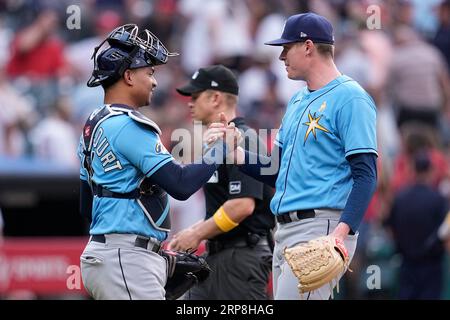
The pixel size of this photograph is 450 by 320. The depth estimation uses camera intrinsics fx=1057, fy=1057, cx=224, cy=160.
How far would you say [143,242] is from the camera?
601cm

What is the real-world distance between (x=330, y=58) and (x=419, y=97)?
26.0 ft

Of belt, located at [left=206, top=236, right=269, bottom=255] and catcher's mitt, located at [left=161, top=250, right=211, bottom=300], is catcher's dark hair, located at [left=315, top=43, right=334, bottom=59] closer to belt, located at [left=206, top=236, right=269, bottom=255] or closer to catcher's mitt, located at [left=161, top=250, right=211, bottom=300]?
catcher's mitt, located at [left=161, top=250, right=211, bottom=300]

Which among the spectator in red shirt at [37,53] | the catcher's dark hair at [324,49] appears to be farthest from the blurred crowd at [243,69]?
the catcher's dark hair at [324,49]

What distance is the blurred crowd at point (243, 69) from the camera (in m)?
13.0

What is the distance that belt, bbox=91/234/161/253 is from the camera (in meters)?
5.99

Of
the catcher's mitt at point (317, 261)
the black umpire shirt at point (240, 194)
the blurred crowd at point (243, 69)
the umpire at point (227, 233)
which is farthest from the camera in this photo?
the blurred crowd at point (243, 69)

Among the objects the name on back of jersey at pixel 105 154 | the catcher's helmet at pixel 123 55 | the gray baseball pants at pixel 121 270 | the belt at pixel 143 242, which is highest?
the catcher's helmet at pixel 123 55

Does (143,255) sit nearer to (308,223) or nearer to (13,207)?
(308,223)

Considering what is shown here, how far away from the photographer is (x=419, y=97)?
14148 millimetres

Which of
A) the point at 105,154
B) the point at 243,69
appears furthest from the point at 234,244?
the point at 243,69

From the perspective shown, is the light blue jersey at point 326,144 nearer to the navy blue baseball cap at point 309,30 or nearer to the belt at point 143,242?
the navy blue baseball cap at point 309,30

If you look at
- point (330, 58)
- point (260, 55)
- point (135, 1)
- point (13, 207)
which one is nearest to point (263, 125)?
point (260, 55)

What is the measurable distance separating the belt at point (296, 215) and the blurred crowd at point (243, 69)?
5.96 m

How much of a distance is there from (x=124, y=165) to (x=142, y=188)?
18 cm
